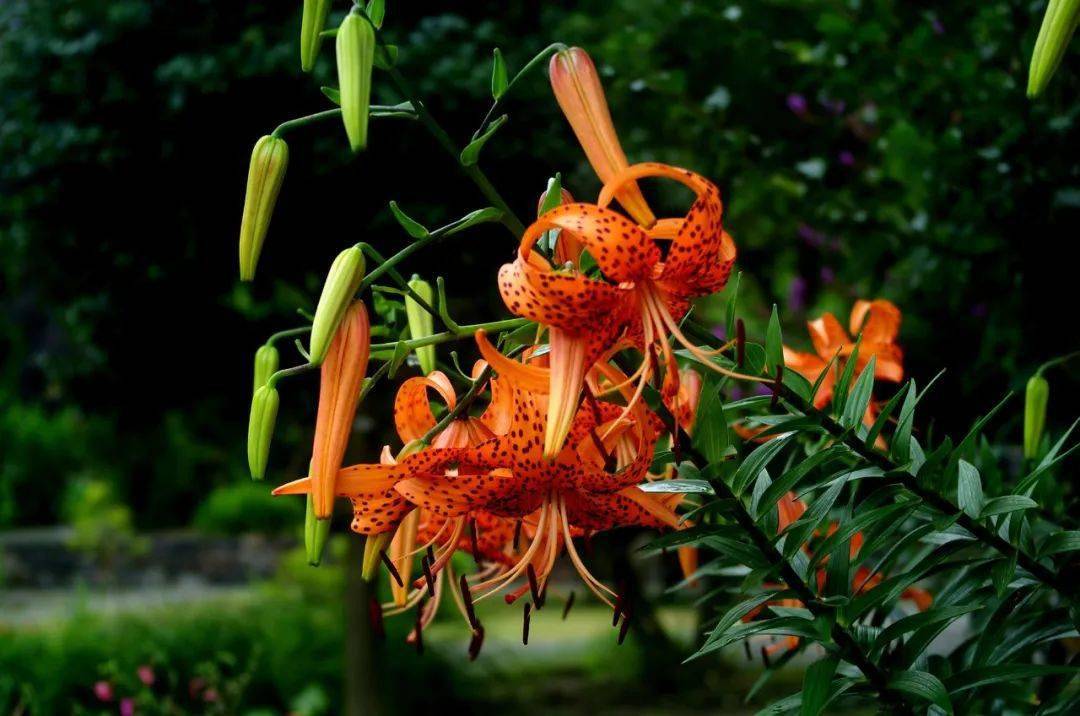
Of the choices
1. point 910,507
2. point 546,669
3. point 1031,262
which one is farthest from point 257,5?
point 546,669

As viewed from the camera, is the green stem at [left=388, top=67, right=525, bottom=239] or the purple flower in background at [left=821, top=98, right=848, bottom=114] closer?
the green stem at [left=388, top=67, right=525, bottom=239]

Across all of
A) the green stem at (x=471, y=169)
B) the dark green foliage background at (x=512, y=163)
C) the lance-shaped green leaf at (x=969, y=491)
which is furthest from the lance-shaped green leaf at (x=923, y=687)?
the dark green foliage background at (x=512, y=163)

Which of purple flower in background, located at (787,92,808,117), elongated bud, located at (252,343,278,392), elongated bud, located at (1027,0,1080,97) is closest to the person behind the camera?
elongated bud, located at (1027,0,1080,97)

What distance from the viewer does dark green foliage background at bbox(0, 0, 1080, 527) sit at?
143 cm

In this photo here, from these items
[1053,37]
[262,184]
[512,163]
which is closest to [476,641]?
[262,184]

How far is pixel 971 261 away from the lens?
1450mm

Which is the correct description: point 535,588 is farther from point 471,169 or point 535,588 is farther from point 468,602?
point 471,169

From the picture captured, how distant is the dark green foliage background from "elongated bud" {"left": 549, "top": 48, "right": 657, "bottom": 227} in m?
0.89

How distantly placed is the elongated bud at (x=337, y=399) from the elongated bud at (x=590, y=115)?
130 mm

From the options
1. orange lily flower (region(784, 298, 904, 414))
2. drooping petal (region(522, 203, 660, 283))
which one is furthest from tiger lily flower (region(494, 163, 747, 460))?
orange lily flower (region(784, 298, 904, 414))

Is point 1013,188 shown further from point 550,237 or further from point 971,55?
point 550,237

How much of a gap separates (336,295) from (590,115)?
0.15 metres

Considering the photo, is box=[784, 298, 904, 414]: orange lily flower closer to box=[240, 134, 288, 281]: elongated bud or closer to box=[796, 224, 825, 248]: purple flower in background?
box=[240, 134, 288, 281]: elongated bud

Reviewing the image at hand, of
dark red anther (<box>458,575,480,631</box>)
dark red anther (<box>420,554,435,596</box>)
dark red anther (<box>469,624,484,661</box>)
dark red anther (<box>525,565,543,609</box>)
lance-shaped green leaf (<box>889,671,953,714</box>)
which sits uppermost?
dark red anther (<box>420,554,435,596</box>)
